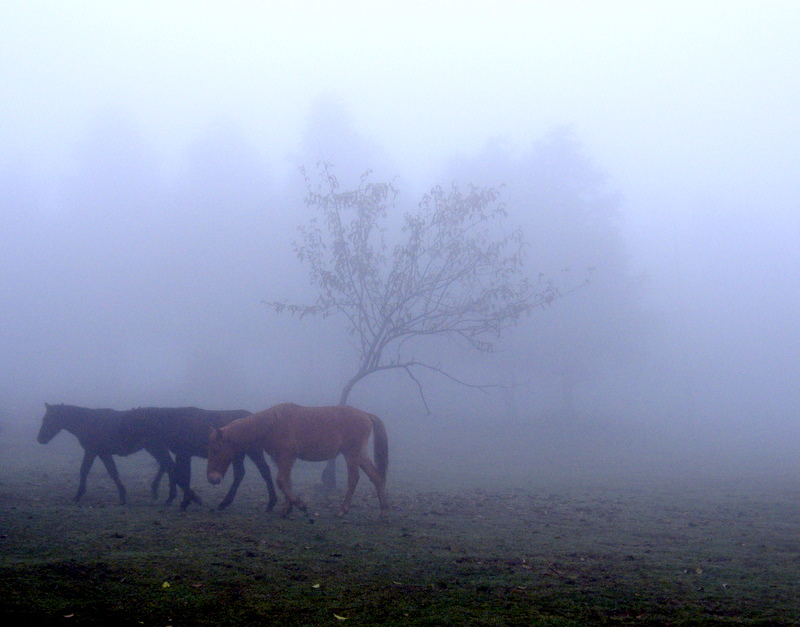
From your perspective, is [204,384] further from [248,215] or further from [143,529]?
[143,529]

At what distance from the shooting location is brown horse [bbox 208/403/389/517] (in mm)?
12656

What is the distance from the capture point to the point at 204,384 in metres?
49.7

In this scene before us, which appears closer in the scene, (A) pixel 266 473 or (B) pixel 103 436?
(A) pixel 266 473

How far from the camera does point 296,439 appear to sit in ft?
42.4

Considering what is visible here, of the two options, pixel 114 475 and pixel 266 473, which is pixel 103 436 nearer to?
pixel 114 475

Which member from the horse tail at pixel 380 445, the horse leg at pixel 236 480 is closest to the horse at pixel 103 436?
the horse leg at pixel 236 480

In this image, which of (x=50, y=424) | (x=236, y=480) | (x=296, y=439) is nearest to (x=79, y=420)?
(x=50, y=424)

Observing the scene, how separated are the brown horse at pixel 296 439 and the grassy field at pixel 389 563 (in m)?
0.71

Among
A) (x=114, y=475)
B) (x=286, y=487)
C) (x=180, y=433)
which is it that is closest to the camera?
(x=286, y=487)

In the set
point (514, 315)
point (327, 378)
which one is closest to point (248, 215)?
point (327, 378)

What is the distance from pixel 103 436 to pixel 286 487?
3786 millimetres

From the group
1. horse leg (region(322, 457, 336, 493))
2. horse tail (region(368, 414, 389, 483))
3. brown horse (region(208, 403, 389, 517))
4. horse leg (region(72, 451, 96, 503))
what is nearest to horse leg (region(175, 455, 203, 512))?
brown horse (region(208, 403, 389, 517))

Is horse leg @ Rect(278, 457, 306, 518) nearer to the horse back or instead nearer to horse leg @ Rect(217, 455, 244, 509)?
the horse back

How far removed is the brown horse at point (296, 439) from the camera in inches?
498
